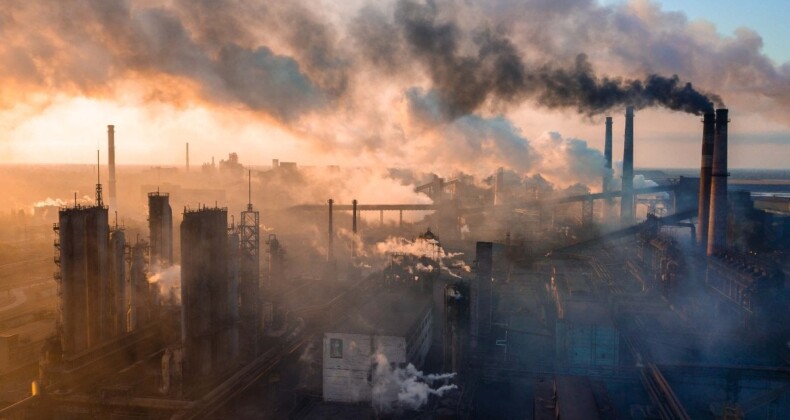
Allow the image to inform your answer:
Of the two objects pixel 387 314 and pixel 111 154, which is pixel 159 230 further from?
pixel 111 154

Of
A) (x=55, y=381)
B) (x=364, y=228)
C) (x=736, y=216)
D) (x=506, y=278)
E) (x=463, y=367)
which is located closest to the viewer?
(x=55, y=381)

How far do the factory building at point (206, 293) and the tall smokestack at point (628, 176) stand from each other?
3976cm

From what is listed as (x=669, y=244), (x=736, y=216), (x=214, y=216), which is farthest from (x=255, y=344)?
(x=736, y=216)

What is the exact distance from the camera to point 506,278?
39.5 metres

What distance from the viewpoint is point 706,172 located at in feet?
111

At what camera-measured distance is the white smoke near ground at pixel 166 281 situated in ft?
98.9

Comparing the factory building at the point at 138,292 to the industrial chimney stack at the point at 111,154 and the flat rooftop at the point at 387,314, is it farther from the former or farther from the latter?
the industrial chimney stack at the point at 111,154

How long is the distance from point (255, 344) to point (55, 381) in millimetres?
7992

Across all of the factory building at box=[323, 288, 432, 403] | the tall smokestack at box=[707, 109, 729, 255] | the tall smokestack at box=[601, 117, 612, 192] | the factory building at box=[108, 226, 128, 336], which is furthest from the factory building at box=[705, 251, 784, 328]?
the tall smokestack at box=[601, 117, 612, 192]

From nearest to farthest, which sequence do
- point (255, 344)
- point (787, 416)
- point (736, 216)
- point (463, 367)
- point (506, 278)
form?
point (787, 416)
point (463, 367)
point (255, 344)
point (506, 278)
point (736, 216)

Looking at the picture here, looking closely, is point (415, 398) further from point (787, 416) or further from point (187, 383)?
point (787, 416)

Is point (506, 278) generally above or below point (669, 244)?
below

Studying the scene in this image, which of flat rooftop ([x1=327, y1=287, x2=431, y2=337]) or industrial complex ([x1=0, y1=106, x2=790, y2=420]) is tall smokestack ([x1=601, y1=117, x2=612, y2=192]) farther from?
flat rooftop ([x1=327, y1=287, x2=431, y2=337])

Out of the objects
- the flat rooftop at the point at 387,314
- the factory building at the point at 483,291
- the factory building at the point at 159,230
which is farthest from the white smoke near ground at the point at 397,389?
the factory building at the point at 159,230
